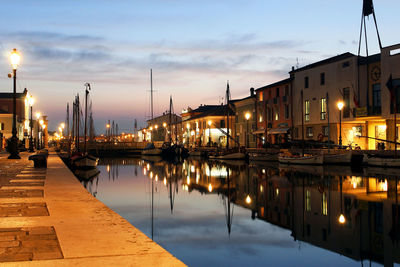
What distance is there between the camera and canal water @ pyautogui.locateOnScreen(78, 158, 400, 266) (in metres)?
10.7

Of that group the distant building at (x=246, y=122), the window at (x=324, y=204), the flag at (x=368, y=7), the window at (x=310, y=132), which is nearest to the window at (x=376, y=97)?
the flag at (x=368, y=7)

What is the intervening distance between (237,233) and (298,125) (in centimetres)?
5395

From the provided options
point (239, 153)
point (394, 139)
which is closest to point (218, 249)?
point (394, 139)

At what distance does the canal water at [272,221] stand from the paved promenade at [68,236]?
2.13 metres

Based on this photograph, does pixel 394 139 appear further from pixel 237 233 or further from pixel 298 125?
pixel 237 233

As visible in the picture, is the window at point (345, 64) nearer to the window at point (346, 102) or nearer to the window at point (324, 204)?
the window at point (346, 102)

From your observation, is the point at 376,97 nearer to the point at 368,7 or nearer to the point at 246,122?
the point at 368,7

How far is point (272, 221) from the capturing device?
626 inches

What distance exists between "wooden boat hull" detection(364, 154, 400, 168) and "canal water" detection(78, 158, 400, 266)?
1229 cm

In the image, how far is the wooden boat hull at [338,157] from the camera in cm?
4586

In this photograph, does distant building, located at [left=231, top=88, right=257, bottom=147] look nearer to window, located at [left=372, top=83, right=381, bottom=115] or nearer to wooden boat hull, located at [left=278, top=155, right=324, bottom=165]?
window, located at [left=372, top=83, right=381, bottom=115]

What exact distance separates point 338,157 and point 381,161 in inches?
222

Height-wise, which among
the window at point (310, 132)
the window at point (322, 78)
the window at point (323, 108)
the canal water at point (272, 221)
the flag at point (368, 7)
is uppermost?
the flag at point (368, 7)

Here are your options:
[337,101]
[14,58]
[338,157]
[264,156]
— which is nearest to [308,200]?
[14,58]
